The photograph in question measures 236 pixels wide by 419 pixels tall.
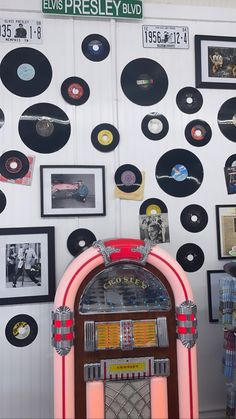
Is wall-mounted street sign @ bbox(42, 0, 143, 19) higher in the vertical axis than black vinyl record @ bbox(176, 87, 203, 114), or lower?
higher

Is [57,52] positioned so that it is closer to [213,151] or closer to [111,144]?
[111,144]

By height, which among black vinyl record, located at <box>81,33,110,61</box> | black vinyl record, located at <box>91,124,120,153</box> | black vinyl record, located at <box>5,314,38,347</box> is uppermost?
black vinyl record, located at <box>81,33,110,61</box>

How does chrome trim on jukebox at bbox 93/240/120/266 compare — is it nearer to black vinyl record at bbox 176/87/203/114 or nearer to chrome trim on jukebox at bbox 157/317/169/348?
chrome trim on jukebox at bbox 157/317/169/348

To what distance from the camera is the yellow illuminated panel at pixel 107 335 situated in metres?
1.97

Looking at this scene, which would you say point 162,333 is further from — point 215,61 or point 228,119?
point 215,61

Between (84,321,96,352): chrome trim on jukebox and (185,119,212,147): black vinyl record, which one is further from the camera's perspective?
(185,119,212,147): black vinyl record

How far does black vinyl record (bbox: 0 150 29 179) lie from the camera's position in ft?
8.33

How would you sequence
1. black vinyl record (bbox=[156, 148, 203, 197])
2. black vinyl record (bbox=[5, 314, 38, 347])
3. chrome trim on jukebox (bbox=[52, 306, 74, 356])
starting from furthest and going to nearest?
black vinyl record (bbox=[156, 148, 203, 197]) → black vinyl record (bbox=[5, 314, 38, 347]) → chrome trim on jukebox (bbox=[52, 306, 74, 356])

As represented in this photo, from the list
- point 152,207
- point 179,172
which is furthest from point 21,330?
point 179,172

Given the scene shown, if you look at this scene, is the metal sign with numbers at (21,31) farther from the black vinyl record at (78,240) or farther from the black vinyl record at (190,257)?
the black vinyl record at (190,257)

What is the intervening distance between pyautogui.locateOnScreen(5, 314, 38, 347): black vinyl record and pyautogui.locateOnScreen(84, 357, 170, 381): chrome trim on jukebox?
0.68m

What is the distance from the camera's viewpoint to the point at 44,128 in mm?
2586

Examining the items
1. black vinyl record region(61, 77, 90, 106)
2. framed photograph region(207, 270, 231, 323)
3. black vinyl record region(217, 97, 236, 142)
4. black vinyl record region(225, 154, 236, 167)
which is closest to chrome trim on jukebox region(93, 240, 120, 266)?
framed photograph region(207, 270, 231, 323)

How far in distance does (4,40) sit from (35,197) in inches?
40.5
